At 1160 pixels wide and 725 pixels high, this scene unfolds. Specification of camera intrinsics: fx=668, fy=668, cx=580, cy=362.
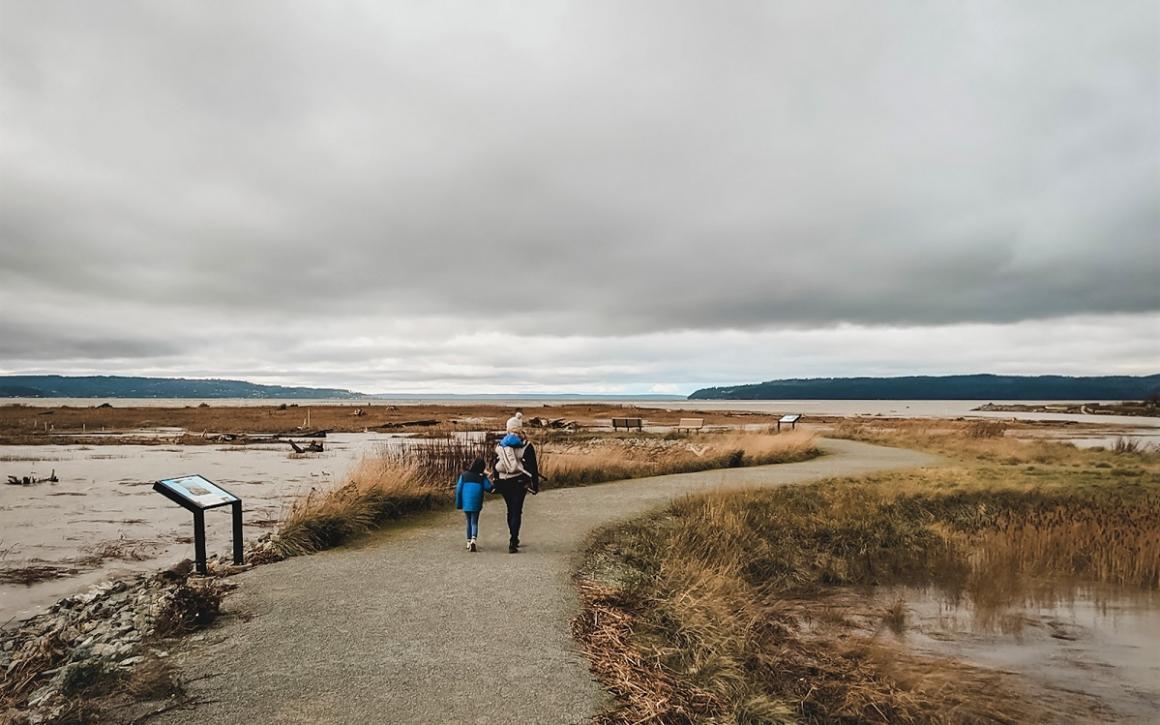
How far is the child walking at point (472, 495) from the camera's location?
10102mm

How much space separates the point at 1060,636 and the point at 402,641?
8546 mm

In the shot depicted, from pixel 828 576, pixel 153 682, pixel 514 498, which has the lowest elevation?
pixel 828 576

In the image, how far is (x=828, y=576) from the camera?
1209 cm

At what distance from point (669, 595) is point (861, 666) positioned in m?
2.35

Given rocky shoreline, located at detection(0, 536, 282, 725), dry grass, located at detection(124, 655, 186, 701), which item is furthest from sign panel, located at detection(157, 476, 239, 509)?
dry grass, located at detection(124, 655, 186, 701)

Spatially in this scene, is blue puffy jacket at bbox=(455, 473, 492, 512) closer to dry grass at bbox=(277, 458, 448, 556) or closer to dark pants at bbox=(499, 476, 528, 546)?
dark pants at bbox=(499, 476, 528, 546)

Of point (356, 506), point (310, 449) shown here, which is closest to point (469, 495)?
point (356, 506)

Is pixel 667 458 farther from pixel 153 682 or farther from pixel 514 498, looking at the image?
pixel 153 682

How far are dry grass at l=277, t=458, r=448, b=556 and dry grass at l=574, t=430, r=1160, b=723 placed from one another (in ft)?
14.1

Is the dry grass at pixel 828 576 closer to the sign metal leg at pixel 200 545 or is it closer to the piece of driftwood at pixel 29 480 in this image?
the sign metal leg at pixel 200 545

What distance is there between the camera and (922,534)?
14.6m

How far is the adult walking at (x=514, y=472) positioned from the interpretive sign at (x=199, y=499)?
3692 mm

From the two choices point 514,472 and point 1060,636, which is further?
point 514,472

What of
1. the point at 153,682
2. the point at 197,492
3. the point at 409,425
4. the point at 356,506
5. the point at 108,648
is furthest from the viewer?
the point at 409,425
